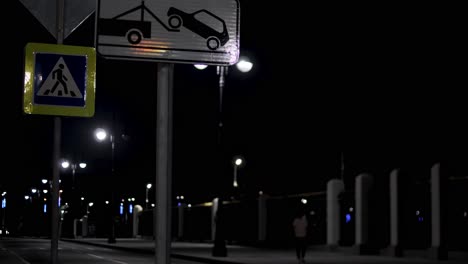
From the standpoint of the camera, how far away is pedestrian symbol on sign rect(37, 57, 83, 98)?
22.7ft

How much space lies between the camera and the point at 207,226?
53344mm

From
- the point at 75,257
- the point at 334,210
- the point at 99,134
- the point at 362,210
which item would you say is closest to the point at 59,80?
the point at 75,257

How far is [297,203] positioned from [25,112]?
3350cm

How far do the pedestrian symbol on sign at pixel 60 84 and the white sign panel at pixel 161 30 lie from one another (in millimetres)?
2555

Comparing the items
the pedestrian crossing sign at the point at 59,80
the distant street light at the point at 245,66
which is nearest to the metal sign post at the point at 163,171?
the pedestrian crossing sign at the point at 59,80

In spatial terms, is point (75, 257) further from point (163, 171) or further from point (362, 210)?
point (163, 171)

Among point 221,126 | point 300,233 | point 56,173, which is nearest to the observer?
point 56,173

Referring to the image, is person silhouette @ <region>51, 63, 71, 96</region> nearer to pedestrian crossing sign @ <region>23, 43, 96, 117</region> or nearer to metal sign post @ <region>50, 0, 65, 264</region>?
pedestrian crossing sign @ <region>23, 43, 96, 117</region>

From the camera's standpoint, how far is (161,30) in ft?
14.7

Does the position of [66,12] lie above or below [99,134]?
below

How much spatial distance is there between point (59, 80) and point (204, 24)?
273 cm

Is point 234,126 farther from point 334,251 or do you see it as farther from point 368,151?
point 334,251

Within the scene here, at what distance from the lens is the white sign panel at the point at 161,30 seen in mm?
4438

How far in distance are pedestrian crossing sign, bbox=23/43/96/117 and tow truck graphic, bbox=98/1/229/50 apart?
2.48 meters
